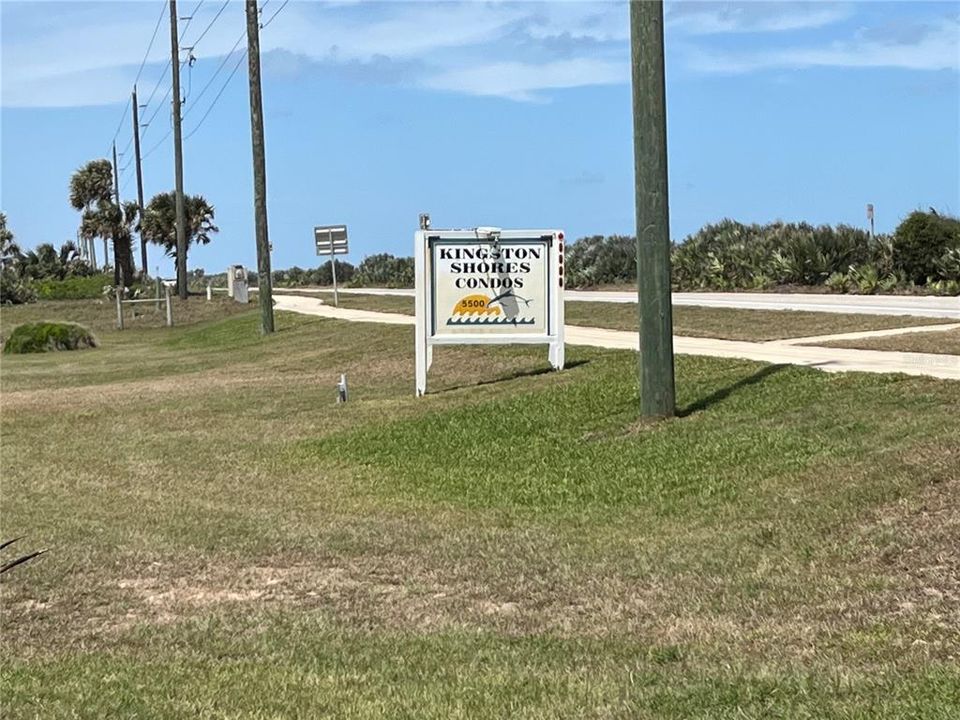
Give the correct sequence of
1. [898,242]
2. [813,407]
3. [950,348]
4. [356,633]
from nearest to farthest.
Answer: [356,633]
[813,407]
[950,348]
[898,242]

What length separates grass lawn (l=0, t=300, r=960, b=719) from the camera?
5172 mm

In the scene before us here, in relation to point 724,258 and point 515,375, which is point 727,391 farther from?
point 724,258

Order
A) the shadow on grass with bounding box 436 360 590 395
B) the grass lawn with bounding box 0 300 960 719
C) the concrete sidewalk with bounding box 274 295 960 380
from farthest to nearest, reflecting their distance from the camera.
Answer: the shadow on grass with bounding box 436 360 590 395 < the concrete sidewalk with bounding box 274 295 960 380 < the grass lawn with bounding box 0 300 960 719

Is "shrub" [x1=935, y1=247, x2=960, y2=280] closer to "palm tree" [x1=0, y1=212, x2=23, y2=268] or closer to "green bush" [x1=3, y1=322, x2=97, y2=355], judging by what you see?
"green bush" [x1=3, y1=322, x2=97, y2=355]

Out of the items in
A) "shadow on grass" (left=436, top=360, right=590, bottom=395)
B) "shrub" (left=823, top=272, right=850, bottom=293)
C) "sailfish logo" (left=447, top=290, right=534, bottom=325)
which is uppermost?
"sailfish logo" (left=447, top=290, right=534, bottom=325)

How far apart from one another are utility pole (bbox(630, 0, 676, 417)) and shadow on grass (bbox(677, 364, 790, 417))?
0.20m

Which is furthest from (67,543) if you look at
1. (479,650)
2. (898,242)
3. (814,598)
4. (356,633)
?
(898,242)

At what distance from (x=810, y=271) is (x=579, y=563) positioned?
2456 centimetres

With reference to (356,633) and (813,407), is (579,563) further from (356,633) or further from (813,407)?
(813,407)

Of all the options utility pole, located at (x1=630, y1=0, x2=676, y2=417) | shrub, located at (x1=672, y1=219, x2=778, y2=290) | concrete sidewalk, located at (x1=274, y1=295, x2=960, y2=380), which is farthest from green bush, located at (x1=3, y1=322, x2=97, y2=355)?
utility pole, located at (x1=630, y1=0, x2=676, y2=417)

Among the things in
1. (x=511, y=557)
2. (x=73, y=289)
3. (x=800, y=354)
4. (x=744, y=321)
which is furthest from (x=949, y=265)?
(x=73, y=289)

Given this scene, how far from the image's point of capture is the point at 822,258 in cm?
3066

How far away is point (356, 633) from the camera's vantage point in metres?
6.41

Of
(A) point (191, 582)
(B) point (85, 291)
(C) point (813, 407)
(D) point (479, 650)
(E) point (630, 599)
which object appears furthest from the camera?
(B) point (85, 291)
